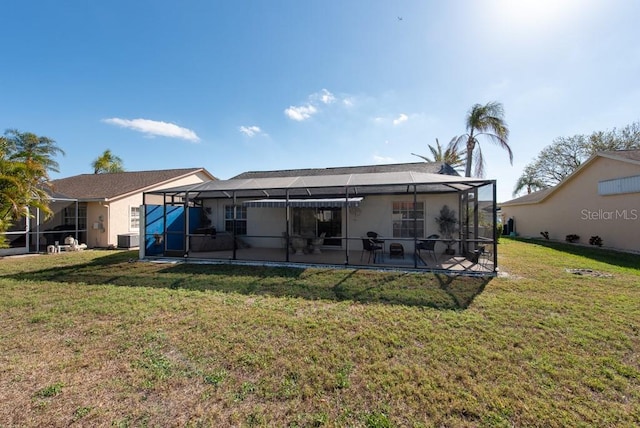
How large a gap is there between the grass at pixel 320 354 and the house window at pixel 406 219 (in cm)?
595

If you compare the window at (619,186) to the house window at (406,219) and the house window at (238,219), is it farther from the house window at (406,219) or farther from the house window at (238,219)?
the house window at (238,219)

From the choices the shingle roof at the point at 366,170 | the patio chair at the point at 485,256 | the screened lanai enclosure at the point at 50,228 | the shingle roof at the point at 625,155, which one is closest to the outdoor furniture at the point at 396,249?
the patio chair at the point at 485,256

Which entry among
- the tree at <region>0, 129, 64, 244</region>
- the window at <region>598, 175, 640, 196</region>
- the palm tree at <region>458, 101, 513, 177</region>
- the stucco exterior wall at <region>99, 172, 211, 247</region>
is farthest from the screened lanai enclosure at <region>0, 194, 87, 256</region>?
the window at <region>598, 175, 640, 196</region>

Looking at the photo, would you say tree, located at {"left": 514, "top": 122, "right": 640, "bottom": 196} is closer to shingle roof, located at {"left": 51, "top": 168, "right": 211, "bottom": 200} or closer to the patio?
the patio

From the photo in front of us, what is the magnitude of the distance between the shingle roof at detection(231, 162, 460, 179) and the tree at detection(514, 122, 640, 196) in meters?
25.3

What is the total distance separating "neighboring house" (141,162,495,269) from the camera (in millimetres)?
11305


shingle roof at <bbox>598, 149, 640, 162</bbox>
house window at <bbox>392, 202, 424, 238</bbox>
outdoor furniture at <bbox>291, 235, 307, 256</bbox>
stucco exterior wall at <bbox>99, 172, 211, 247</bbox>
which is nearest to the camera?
outdoor furniture at <bbox>291, 235, 307, 256</bbox>

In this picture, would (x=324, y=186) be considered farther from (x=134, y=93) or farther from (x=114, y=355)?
(x=134, y=93)

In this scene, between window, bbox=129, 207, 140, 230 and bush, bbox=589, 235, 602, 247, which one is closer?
bush, bbox=589, 235, 602, 247

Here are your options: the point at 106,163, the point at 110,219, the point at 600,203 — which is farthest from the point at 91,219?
the point at 600,203

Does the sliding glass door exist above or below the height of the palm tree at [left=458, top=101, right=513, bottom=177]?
below

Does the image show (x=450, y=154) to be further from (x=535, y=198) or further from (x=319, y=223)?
(x=319, y=223)

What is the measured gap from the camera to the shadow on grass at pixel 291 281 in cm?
681

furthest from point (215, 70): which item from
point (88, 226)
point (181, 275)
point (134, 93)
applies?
point (88, 226)
